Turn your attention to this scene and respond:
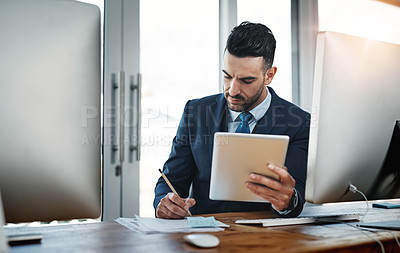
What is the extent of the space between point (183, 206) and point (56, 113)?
62cm

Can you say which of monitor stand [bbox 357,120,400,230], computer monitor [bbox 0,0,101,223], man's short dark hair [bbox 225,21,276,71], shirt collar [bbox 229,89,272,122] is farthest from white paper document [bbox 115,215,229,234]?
man's short dark hair [bbox 225,21,276,71]

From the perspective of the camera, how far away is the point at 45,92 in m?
0.76

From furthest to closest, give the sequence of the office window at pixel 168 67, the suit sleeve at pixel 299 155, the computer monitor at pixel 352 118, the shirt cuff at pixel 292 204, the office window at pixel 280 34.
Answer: the office window at pixel 280 34
the office window at pixel 168 67
the suit sleeve at pixel 299 155
the shirt cuff at pixel 292 204
the computer monitor at pixel 352 118

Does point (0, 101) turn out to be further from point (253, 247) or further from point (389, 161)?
point (389, 161)

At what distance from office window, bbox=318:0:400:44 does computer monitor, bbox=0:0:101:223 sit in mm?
2695

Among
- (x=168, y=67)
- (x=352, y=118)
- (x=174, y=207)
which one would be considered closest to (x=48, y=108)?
(x=174, y=207)

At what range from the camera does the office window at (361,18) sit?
3135mm

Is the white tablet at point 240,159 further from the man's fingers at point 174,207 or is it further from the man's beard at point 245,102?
the man's beard at point 245,102

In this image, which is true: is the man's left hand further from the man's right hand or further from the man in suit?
the man in suit

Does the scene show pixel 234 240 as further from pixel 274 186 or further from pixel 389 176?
pixel 389 176

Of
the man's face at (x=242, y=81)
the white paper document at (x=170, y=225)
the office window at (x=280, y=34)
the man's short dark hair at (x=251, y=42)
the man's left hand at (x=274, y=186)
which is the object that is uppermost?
the office window at (x=280, y=34)

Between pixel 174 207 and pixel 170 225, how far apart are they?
15 cm

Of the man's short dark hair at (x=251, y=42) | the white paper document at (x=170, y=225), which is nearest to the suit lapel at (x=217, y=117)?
the man's short dark hair at (x=251, y=42)

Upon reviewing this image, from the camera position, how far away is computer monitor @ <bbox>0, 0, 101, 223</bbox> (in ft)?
2.42
